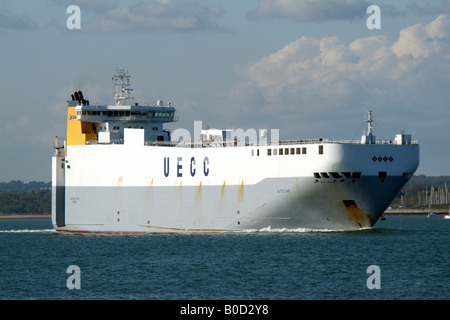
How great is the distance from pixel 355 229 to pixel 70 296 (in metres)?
28.4

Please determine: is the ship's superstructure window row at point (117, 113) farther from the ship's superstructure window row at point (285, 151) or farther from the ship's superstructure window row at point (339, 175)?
the ship's superstructure window row at point (339, 175)

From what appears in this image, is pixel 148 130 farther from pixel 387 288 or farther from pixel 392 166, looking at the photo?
pixel 387 288

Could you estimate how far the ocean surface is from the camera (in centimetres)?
4238

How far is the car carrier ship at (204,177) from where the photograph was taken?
62.6m

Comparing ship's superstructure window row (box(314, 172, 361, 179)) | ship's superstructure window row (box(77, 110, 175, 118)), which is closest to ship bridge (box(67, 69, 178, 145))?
ship's superstructure window row (box(77, 110, 175, 118))

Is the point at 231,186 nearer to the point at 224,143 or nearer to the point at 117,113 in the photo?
the point at 224,143

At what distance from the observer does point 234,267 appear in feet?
164

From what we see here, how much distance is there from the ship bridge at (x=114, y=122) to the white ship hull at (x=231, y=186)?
4.51ft

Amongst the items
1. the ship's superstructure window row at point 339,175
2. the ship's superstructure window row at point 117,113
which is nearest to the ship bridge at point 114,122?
the ship's superstructure window row at point 117,113

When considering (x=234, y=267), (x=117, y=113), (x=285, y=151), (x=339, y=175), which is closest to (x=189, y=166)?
(x=285, y=151)

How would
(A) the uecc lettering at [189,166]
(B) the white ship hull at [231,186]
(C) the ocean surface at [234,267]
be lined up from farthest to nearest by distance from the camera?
(A) the uecc lettering at [189,166] < (B) the white ship hull at [231,186] < (C) the ocean surface at [234,267]

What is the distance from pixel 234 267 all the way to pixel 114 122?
29.3 meters

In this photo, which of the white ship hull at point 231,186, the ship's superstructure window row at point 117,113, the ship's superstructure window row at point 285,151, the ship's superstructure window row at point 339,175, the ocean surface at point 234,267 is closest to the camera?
the ocean surface at point 234,267

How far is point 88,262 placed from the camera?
178ft
